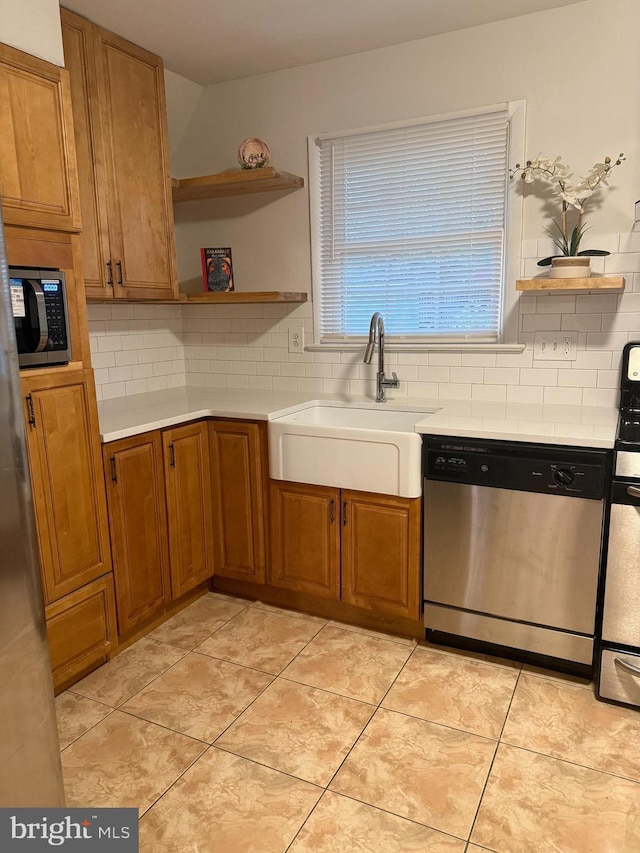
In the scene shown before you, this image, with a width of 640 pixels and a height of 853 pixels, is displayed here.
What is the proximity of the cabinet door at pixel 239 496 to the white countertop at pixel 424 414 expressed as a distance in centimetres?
10

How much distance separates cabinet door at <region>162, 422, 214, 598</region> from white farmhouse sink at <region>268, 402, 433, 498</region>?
350 millimetres

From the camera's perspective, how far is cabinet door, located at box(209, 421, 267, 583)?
2.79 meters

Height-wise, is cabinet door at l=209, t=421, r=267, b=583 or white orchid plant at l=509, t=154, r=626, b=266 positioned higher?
white orchid plant at l=509, t=154, r=626, b=266

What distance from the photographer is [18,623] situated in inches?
30.0

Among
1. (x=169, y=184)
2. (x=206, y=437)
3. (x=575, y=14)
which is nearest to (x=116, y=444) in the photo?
(x=206, y=437)

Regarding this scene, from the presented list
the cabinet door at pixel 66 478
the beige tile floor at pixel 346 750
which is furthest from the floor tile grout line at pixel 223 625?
the cabinet door at pixel 66 478

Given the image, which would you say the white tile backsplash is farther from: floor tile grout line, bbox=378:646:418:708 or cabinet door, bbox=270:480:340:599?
floor tile grout line, bbox=378:646:418:708

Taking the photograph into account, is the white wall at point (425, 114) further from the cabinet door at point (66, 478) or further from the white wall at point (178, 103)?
the cabinet door at point (66, 478)

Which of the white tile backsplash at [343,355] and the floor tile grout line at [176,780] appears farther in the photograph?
the white tile backsplash at [343,355]

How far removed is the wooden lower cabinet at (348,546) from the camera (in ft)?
8.29

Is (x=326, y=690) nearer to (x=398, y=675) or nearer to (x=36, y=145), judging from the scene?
(x=398, y=675)

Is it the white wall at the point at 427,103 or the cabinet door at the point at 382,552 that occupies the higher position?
the white wall at the point at 427,103

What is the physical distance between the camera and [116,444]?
7.86ft

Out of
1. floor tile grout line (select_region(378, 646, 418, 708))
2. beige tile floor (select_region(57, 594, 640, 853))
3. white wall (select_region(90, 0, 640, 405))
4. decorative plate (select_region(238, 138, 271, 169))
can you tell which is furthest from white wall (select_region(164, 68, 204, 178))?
floor tile grout line (select_region(378, 646, 418, 708))
